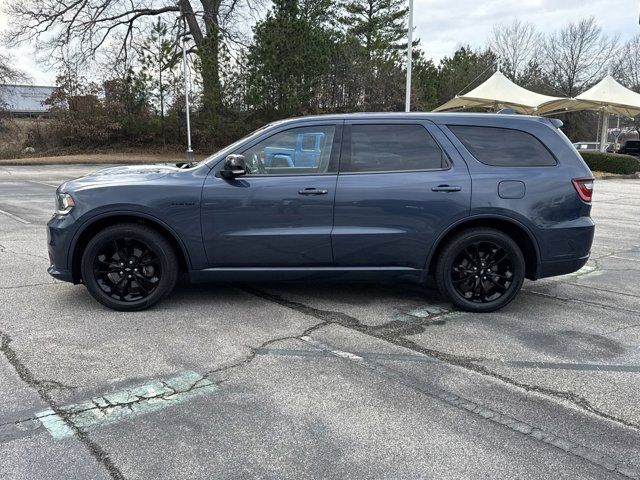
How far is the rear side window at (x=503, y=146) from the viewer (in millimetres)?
5039

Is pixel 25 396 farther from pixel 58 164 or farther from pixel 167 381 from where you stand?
pixel 58 164

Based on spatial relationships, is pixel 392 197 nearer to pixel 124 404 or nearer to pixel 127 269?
pixel 127 269

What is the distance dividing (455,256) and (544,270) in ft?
2.86

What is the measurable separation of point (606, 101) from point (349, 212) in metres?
27.7

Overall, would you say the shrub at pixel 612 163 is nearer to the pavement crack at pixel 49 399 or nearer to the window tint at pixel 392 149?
the window tint at pixel 392 149

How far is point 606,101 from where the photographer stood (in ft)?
90.1

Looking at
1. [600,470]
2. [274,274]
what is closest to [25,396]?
[274,274]

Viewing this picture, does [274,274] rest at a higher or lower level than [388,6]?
lower

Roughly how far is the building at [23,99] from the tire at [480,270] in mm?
36134

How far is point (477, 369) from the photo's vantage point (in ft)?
12.7

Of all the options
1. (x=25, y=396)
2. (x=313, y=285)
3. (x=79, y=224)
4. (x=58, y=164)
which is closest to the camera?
(x=25, y=396)

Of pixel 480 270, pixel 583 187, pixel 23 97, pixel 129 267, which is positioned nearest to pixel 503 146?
pixel 583 187

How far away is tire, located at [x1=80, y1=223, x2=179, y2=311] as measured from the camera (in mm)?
4844

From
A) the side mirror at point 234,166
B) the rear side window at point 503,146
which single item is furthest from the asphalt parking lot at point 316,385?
the rear side window at point 503,146
